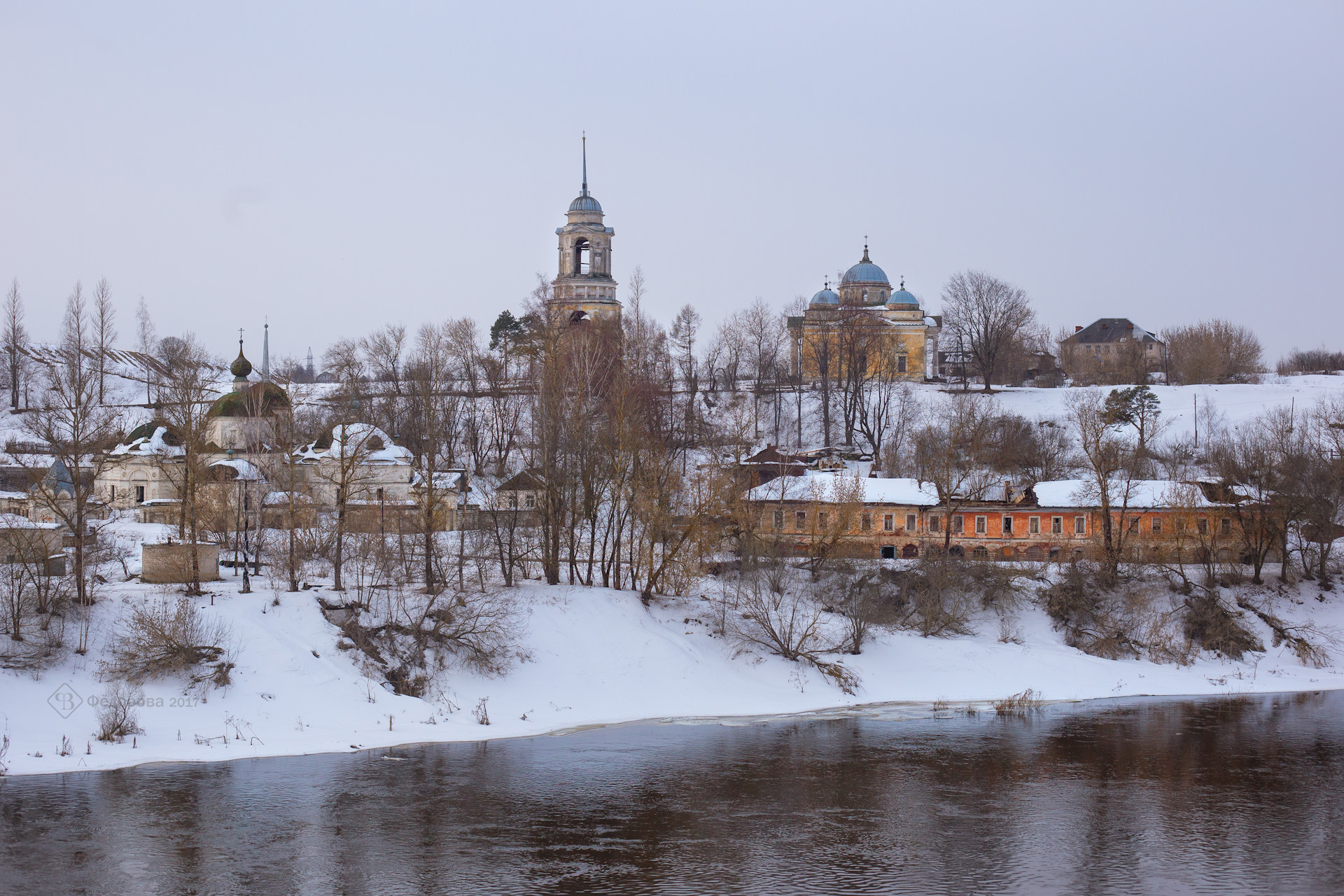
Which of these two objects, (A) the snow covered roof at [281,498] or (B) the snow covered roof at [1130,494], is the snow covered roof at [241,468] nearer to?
(A) the snow covered roof at [281,498]

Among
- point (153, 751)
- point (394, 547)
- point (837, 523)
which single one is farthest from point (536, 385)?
point (153, 751)

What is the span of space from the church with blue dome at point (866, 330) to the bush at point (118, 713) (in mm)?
39719

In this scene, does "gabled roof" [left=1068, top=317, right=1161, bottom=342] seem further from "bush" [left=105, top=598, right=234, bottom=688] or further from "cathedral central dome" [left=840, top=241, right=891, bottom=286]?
"bush" [left=105, top=598, right=234, bottom=688]

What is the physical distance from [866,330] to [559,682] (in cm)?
3800

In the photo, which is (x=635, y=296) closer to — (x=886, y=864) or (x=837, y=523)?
(x=837, y=523)

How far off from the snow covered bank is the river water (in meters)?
1.26

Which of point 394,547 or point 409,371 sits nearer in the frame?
point 394,547

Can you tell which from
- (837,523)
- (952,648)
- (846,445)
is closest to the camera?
(952,648)

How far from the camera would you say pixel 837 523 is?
34719mm

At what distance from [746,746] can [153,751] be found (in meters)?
10.4

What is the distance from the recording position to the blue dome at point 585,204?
7369 centimetres

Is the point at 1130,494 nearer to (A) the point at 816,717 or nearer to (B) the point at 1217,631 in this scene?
(B) the point at 1217,631

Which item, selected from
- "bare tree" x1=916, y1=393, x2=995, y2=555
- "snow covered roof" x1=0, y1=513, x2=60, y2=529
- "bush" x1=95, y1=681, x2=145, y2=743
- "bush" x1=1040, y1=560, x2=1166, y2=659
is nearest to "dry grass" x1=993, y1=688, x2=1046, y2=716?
"bush" x1=1040, y1=560, x2=1166, y2=659

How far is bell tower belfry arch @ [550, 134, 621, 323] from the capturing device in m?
72.2
